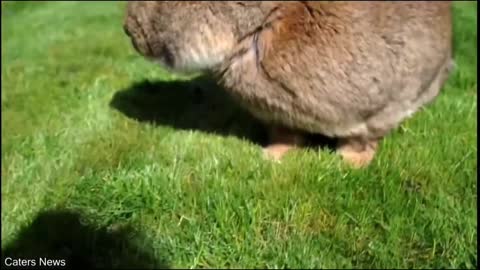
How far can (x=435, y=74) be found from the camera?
10.2ft

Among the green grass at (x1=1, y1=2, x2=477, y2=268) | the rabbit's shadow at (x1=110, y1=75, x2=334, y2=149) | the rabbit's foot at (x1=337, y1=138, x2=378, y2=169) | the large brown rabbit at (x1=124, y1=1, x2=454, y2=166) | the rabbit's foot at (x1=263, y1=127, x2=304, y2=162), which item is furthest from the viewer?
the rabbit's shadow at (x1=110, y1=75, x2=334, y2=149)

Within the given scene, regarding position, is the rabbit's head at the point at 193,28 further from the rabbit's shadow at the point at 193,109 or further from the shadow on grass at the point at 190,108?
the shadow on grass at the point at 190,108

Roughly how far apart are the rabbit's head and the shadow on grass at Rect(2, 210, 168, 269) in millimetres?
780

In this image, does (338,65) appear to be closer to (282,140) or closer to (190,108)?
(282,140)

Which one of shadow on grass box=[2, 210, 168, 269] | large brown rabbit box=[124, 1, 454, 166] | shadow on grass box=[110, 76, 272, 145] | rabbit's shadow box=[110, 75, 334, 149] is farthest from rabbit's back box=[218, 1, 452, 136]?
shadow on grass box=[2, 210, 168, 269]

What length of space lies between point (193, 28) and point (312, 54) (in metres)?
0.48

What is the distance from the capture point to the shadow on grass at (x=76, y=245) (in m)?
2.32

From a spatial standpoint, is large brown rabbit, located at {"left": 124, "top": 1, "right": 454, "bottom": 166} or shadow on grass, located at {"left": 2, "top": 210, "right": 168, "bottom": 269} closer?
shadow on grass, located at {"left": 2, "top": 210, "right": 168, "bottom": 269}

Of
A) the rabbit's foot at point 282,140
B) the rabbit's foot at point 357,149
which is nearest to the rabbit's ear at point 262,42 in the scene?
the rabbit's foot at point 282,140

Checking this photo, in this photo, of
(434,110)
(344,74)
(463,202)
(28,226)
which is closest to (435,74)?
(434,110)

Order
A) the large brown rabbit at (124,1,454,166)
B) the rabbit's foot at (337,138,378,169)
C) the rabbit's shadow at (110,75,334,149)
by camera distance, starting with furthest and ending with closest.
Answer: the rabbit's shadow at (110,75,334,149) → the rabbit's foot at (337,138,378,169) → the large brown rabbit at (124,1,454,166)

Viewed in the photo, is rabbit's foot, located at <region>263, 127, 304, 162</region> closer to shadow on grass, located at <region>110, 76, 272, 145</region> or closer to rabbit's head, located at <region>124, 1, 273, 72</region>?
shadow on grass, located at <region>110, 76, 272, 145</region>

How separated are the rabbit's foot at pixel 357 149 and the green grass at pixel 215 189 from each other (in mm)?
55

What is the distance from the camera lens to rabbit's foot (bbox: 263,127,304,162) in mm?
3066
